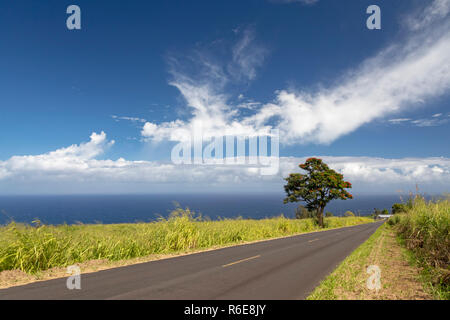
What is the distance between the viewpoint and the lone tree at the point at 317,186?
2958cm

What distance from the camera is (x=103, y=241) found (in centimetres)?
1054

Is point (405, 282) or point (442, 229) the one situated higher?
point (442, 229)

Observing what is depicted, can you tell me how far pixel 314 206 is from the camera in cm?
3122

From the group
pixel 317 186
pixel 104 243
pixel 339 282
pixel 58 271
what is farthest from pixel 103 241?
pixel 317 186

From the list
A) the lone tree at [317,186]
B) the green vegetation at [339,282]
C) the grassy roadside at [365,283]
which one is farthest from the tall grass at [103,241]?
the lone tree at [317,186]

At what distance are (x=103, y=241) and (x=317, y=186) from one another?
1007 inches

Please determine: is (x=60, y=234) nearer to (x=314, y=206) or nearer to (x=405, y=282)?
(x=405, y=282)

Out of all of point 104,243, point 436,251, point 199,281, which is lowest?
point 199,281

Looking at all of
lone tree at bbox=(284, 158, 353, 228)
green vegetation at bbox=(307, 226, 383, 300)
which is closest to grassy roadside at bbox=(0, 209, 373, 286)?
green vegetation at bbox=(307, 226, 383, 300)

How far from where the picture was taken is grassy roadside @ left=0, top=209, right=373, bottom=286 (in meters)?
8.31

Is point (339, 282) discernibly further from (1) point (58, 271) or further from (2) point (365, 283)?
(1) point (58, 271)
